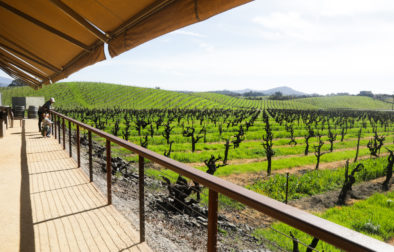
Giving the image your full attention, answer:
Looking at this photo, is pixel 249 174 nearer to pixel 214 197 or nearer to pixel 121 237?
pixel 121 237

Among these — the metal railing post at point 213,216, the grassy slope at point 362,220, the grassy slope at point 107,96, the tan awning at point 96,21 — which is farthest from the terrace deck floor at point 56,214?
the grassy slope at point 107,96

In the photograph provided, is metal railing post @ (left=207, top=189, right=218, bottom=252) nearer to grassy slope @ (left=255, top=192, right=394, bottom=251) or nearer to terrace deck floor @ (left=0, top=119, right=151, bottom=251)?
terrace deck floor @ (left=0, top=119, right=151, bottom=251)

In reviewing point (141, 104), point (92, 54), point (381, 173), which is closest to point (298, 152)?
point (381, 173)

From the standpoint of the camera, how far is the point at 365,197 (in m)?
10.7

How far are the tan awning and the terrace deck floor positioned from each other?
236 centimetres

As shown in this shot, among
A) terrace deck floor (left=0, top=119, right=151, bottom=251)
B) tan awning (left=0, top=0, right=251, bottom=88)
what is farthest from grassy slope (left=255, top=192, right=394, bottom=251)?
tan awning (left=0, top=0, right=251, bottom=88)

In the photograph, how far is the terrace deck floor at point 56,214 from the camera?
2848 millimetres

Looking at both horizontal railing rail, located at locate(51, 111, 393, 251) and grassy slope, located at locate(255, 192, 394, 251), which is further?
grassy slope, located at locate(255, 192, 394, 251)

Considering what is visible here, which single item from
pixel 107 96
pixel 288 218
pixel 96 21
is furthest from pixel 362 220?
pixel 107 96

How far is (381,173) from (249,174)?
7.64m

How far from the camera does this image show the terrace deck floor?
2.85 meters

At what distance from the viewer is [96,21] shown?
375 cm

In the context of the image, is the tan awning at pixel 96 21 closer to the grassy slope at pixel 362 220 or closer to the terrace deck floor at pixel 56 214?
the terrace deck floor at pixel 56 214

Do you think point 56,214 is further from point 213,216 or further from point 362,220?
point 362,220
